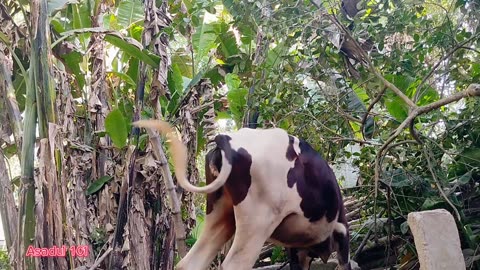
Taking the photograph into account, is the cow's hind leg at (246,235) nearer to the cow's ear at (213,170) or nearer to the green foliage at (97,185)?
the cow's ear at (213,170)

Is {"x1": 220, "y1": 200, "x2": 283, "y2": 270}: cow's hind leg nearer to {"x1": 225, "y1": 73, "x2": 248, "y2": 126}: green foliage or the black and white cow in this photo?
the black and white cow

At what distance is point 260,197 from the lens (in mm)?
3029

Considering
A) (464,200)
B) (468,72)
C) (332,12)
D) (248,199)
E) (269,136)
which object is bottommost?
(464,200)

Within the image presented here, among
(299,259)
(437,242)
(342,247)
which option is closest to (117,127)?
(299,259)

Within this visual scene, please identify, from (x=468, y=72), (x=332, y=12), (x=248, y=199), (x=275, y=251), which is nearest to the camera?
(x=248, y=199)

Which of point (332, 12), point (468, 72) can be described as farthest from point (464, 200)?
point (332, 12)

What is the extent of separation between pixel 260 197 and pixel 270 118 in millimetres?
2137

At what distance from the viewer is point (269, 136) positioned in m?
3.25


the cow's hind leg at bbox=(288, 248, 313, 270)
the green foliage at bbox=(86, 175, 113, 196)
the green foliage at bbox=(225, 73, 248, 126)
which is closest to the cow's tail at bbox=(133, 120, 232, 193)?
the cow's hind leg at bbox=(288, 248, 313, 270)

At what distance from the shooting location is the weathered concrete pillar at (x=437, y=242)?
106 inches

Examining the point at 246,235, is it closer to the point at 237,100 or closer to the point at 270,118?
the point at 270,118

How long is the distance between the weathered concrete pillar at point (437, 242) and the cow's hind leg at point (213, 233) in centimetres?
102

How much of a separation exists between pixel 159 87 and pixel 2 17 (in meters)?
2.06

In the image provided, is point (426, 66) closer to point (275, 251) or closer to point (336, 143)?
point (336, 143)
